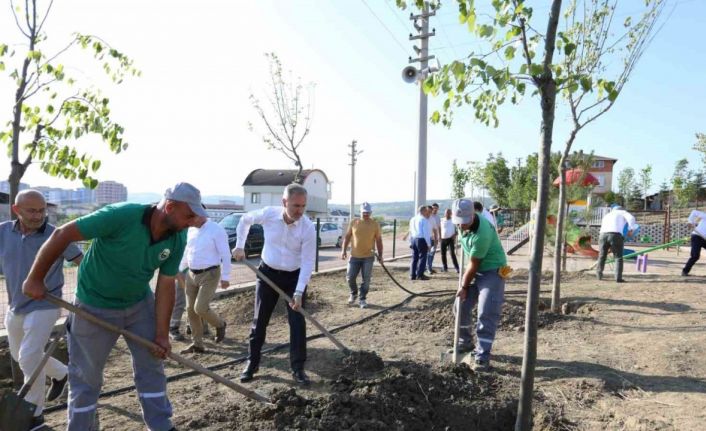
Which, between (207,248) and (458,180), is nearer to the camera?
(207,248)

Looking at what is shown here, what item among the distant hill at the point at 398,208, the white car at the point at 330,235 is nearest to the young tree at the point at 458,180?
the distant hill at the point at 398,208

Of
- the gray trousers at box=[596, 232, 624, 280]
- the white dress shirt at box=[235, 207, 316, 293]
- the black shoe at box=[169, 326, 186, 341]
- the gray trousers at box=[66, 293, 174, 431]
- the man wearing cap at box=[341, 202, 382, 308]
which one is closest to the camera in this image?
the gray trousers at box=[66, 293, 174, 431]

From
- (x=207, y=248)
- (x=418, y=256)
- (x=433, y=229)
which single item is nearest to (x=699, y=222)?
(x=433, y=229)

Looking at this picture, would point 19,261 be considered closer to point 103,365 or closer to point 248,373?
point 103,365

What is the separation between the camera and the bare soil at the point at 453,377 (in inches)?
138

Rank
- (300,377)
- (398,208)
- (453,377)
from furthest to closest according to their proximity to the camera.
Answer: (398,208) → (300,377) → (453,377)

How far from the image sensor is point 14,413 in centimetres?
305

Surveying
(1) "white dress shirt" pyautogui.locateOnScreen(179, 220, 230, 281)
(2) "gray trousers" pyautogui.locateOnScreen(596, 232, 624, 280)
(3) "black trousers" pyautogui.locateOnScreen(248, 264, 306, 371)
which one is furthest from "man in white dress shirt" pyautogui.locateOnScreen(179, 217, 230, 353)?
(2) "gray trousers" pyautogui.locateOnScreen(596, 232, 624, 280)

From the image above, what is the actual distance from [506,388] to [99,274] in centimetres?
326

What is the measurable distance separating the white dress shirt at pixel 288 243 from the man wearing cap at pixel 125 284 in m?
1.40

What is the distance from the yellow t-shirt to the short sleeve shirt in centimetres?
494

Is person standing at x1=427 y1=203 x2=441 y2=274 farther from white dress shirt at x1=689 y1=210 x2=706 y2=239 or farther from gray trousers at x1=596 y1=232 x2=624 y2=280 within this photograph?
white dress shirt at x1=689 y1=210 x2=706 y2=239

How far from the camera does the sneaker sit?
185 inches

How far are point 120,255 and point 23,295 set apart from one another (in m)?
1.26
